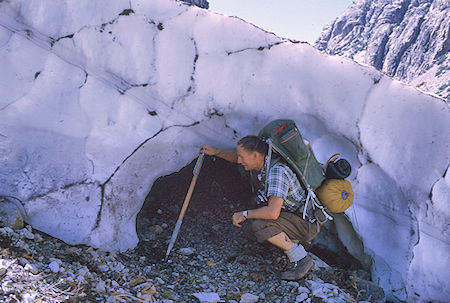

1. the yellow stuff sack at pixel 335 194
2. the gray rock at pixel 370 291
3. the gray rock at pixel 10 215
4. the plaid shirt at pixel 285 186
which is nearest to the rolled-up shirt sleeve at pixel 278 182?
the plaid shirt at pixel 285 186

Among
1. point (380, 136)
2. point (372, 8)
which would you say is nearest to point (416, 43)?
point (372, 8)

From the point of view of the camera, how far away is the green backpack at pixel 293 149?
280 centimetres

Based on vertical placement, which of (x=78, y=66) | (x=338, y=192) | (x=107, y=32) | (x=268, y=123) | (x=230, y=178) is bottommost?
(x=230, y=178)

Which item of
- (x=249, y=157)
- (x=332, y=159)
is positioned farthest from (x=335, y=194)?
(x=249, y=157)

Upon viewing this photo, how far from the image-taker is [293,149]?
2811 millimetres

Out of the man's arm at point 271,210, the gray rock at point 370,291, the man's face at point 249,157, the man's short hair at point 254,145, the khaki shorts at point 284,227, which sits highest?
the man's short hair at point 254,145

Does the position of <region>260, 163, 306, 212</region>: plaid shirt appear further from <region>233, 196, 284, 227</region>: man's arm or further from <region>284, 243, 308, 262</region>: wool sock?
<region>284, 243, 308, 262</region>: wool sock

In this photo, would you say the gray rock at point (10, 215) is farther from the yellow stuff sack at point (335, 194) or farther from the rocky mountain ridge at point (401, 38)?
the rocky mountain ridge at point (401, 38)

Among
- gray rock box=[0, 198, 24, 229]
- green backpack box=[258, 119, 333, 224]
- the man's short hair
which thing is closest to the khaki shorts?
green backpack box=[258, 119, 333, 224]

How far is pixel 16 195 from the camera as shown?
8.04 feet

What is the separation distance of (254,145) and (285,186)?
392 millimetres

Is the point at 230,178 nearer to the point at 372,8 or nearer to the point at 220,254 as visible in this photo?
the point at 220,254

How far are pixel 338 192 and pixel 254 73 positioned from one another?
1.24 metres

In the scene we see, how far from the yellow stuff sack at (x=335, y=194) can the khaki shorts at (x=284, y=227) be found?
250 mm
